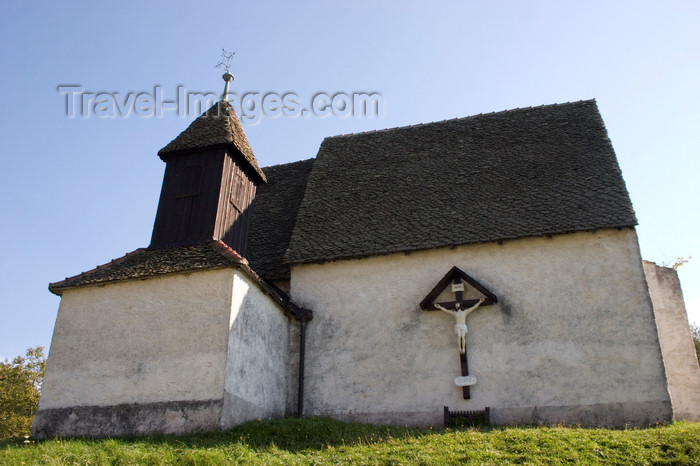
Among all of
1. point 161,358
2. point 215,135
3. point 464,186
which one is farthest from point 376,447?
point 215,135

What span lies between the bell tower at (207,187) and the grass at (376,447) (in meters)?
5.63

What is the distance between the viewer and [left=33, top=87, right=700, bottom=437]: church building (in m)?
13.3

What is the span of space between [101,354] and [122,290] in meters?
1.49

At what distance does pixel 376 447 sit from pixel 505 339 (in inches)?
182

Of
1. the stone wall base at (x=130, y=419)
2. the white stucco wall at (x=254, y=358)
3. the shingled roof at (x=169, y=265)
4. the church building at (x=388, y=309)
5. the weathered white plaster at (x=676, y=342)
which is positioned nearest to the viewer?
the stone wall base at (x=130, y=419)

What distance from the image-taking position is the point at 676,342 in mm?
15156

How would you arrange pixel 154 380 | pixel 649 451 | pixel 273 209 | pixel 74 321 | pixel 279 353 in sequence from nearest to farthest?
pixel 649 451 < pixel 154 380 < pixel 74 321 < pixel 279 353 < pixel 273 209

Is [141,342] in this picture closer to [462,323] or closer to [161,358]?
[161,358]

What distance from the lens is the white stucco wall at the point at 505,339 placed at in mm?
13477

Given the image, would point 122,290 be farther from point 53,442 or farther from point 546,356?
point 546,356

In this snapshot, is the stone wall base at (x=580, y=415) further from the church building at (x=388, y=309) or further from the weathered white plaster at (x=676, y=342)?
the weathered white plaster at (x=676, y=342)

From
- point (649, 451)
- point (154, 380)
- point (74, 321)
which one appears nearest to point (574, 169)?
point (649, 451)

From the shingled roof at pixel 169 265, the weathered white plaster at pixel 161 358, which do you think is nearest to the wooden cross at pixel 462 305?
the shingled roof at pixel 169 265

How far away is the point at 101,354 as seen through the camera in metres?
13.8
